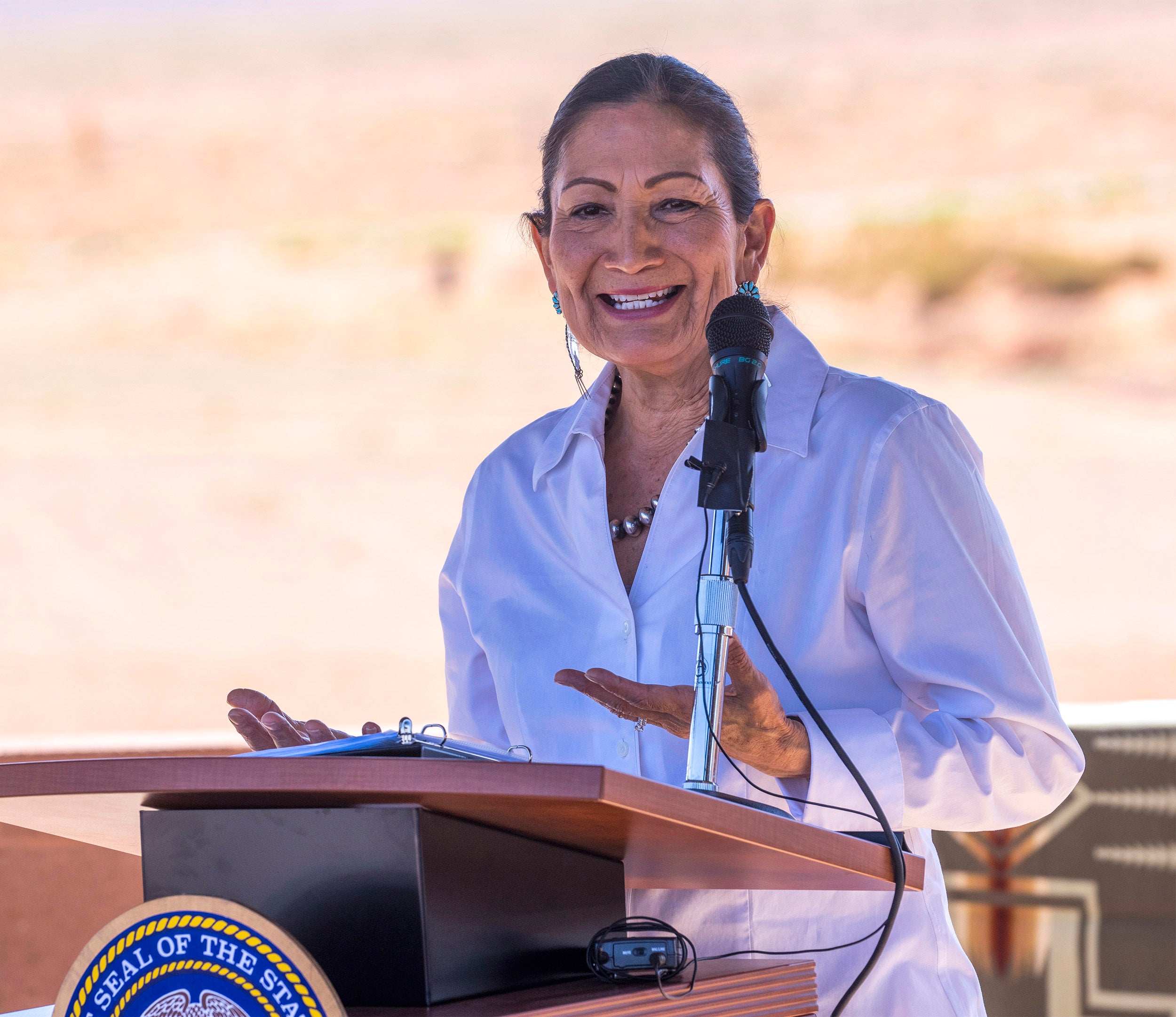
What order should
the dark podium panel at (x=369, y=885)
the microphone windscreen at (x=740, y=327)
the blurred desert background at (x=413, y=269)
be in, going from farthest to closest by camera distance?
1. the blurred desert background at (x=413, y=269)
2. the microphone windscreen at (x=740, y=327)
3. the dark podium panel at (x=369, y=885)

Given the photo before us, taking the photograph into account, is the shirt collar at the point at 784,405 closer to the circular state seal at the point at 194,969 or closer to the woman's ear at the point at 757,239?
the woman's ear at the point at 757,239

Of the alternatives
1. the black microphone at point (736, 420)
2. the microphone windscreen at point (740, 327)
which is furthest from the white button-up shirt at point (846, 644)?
the microphone windscreen at point (740, 327)

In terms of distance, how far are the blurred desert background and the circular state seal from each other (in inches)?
622

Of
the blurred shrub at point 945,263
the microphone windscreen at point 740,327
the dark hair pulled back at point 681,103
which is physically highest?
the blurred shrub at point 945,263

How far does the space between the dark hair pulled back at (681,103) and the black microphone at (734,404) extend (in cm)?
66

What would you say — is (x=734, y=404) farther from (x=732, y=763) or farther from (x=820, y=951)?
(x=820, y=951)

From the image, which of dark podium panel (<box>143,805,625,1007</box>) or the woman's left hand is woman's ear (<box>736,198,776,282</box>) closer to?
the woman's left hand

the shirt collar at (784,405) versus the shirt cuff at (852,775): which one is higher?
the shirt collar at (784,405)

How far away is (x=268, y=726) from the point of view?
50.5 inches

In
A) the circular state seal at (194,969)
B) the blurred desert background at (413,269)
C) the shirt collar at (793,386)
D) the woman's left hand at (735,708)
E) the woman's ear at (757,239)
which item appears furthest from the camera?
the blurred desert background at (413,269)

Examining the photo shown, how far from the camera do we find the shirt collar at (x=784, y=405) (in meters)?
1.72

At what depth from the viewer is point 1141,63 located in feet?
60.6

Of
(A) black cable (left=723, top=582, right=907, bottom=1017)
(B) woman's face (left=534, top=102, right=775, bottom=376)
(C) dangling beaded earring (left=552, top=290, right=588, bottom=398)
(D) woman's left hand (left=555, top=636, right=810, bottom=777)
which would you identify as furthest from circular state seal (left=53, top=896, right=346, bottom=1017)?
(C) dangling beaded earring (left=552, top=290, right=588, bottom=398)

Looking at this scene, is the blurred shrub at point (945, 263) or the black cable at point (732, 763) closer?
the black cable at point (732, 763)
